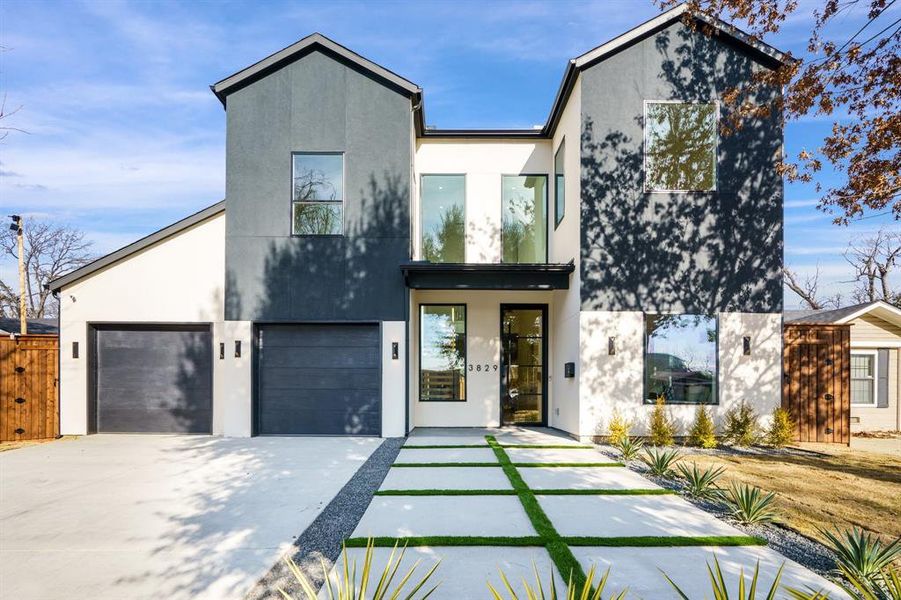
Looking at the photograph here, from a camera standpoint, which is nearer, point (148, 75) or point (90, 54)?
point (90, 54)

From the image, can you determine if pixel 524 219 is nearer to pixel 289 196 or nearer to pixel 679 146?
pixel 679 146

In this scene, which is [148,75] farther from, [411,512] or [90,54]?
[411,512]

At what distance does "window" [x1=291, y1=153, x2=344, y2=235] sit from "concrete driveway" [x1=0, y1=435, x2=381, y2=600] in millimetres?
4208

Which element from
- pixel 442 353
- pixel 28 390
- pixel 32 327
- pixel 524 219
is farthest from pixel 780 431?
pixel 32 327

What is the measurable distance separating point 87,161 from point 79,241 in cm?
1377

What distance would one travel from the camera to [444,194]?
1121 centimetres

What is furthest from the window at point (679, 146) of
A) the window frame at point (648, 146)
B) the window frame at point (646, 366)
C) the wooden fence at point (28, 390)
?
the wooden fence at point (28, 390)

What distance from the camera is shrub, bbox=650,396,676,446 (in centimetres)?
852

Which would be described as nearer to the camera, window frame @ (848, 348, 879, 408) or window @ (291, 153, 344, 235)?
window @ (291, 153, 344, 235)

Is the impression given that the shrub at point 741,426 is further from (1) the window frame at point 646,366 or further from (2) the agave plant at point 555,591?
(2) the agave plant at point 555,591

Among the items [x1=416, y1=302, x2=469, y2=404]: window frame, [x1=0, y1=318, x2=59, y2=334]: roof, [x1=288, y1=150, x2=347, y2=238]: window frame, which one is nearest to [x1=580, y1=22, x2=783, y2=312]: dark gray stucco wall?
[x1=416, y1=302, x2=469, y2=404]: window frame

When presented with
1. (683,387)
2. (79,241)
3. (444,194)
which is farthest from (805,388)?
(79,241)

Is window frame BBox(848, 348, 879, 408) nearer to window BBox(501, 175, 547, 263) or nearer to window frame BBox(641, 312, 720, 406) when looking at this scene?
window frame BBox(641, 312, 720, 406)

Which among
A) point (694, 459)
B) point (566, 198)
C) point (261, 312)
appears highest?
point (566, 198)
